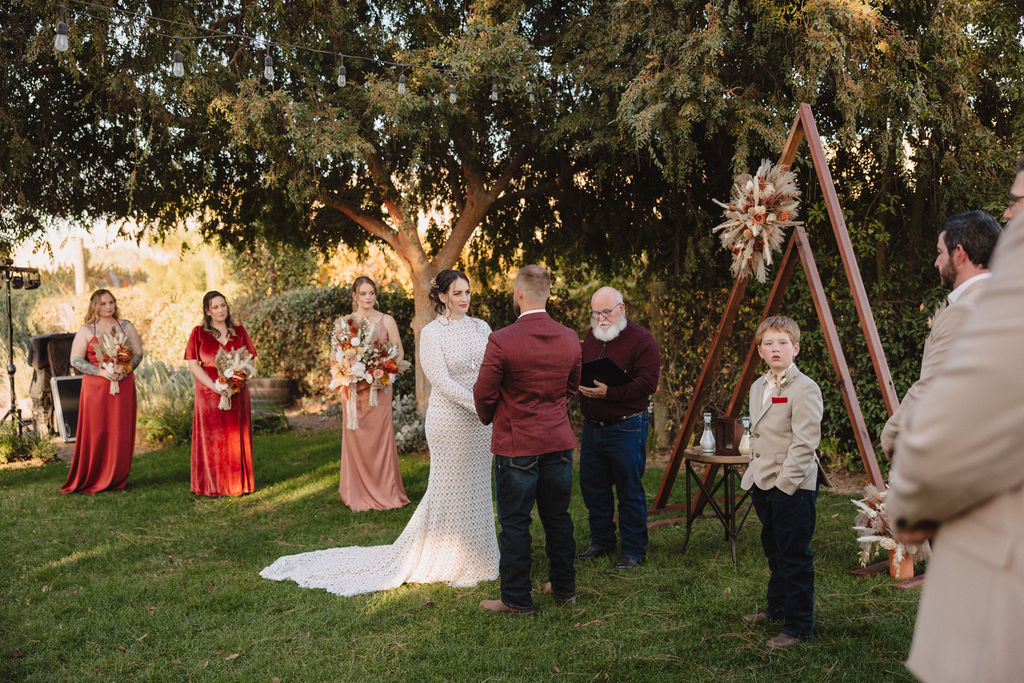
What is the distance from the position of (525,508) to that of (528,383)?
750 mm

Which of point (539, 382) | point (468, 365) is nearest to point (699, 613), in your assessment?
point (539, 382)

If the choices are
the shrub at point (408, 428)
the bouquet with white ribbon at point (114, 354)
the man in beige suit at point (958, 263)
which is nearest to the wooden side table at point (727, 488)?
the man in beige suit at point (958, 263)

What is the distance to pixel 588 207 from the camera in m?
10.6

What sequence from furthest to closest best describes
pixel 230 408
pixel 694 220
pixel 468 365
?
pixel 694 220, pixel 230 408, pixel 468 365

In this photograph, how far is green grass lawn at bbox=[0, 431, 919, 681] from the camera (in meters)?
4.07

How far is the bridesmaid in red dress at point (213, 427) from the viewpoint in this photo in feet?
27.6

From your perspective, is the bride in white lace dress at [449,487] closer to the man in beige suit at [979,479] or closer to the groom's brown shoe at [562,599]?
the groom's brown shoe at [562,599]

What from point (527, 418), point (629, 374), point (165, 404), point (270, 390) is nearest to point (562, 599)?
point (527, 418)

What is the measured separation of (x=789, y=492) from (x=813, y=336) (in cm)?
507

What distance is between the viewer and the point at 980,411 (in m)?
1.25

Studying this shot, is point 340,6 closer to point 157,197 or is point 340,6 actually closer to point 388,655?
point 157,197

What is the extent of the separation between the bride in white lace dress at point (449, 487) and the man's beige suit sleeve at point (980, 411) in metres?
4.24

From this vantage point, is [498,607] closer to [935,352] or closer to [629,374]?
[629,374]

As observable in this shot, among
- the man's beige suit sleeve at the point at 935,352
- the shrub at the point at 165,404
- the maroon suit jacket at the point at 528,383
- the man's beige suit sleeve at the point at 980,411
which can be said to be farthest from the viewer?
the shrub at the point at 165,404
